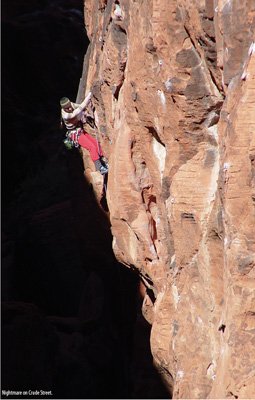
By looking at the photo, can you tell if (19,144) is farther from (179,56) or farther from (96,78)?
(179,56)

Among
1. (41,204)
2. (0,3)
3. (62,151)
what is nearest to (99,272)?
(41,204)

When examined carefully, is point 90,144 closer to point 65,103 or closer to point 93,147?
point 93,147

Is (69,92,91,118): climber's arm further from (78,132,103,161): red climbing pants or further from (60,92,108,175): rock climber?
(78,132,103,161): red climbing pants

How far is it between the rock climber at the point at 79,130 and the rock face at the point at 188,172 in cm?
54

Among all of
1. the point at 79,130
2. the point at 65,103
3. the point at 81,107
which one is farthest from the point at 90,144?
the point at 65,103

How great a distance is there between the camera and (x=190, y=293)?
743 centimetres

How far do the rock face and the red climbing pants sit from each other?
0.61 m

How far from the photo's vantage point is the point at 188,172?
7391 mm

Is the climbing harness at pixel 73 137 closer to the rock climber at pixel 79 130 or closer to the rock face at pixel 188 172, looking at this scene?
the rock climber at pixel 79 130

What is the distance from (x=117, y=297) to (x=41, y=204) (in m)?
4.81

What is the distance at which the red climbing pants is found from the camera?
10.5m

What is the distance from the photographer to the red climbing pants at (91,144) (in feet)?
34.4

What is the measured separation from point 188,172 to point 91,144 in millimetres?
3395

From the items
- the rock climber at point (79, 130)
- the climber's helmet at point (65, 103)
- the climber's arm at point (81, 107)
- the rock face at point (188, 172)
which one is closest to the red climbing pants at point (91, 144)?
the rock climber at point (79, 130)
